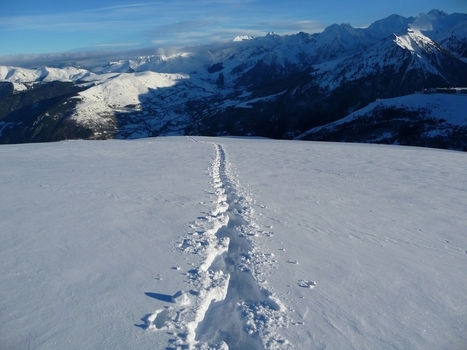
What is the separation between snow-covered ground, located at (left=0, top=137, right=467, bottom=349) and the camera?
6422 mm

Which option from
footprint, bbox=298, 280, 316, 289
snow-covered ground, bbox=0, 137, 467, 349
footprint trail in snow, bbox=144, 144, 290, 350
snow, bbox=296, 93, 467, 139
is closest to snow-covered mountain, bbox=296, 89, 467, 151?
snow, bbox=296, 93, 467, 139

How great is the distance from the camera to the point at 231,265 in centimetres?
878

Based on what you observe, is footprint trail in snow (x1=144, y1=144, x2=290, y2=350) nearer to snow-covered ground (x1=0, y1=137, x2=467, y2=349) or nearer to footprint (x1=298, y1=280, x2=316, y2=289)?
snow-covered ground (x1=0, y1=137, x2=467, y2=349)

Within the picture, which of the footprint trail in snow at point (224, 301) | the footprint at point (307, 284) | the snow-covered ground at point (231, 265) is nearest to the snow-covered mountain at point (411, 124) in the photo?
the snow-covered ground at point (231, 265)

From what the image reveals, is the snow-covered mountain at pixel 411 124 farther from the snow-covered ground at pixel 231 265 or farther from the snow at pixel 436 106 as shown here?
the snow-covered ground at pixel 231 265

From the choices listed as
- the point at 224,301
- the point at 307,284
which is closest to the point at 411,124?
the point at 307,284

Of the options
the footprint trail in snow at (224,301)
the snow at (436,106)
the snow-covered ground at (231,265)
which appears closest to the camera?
the footprint trail in snow at (224,301)

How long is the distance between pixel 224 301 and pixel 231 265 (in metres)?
1.37

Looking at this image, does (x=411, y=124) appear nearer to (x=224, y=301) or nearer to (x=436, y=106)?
(x=436, y=106)

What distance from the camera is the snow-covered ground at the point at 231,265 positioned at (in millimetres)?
6422

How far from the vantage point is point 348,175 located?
1984 cm

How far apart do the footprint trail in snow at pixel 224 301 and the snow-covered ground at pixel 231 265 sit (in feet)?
0.09

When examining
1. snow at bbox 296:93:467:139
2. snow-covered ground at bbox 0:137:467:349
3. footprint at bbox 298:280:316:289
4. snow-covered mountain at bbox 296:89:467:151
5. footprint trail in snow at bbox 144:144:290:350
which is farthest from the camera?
snow at bbox 296:93:467:139

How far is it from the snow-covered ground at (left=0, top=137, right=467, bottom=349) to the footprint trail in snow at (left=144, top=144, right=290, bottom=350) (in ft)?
0.09
